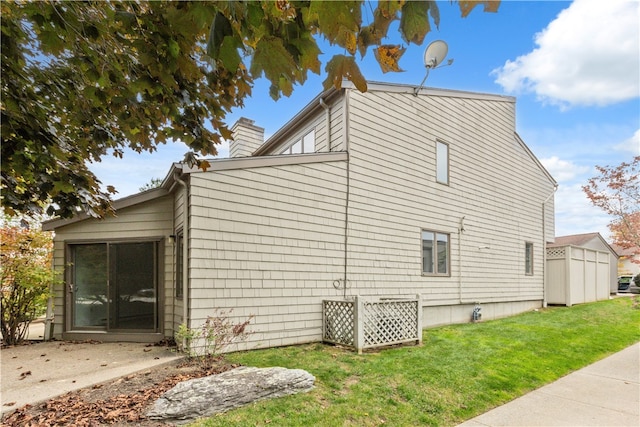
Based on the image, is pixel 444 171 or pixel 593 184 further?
pixel 593 184

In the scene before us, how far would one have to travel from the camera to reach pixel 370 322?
698 cm

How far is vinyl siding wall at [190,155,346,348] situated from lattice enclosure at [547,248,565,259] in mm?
10714

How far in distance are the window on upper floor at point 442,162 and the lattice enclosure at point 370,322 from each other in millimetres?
4222

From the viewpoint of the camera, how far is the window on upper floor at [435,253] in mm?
9859

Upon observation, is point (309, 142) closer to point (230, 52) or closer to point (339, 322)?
point (339, 322)

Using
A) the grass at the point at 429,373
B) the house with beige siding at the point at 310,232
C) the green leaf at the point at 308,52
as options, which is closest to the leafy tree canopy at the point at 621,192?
the house with beige siding at the point at 310,232

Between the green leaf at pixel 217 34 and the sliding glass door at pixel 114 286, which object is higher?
the green leaf at pixel 217 34

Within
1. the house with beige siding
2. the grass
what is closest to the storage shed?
the house with beige siding

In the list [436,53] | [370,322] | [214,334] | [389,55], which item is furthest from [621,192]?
[389,55]

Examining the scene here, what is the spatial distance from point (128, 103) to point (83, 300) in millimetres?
5983

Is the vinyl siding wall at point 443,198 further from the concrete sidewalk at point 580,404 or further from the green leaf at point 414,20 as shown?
the green leaf at point 414,20

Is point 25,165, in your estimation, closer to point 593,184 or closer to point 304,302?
point 304,302

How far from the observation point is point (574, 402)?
4781 millimetres

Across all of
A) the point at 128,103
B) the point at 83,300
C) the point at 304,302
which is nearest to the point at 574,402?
the point at 304,302
